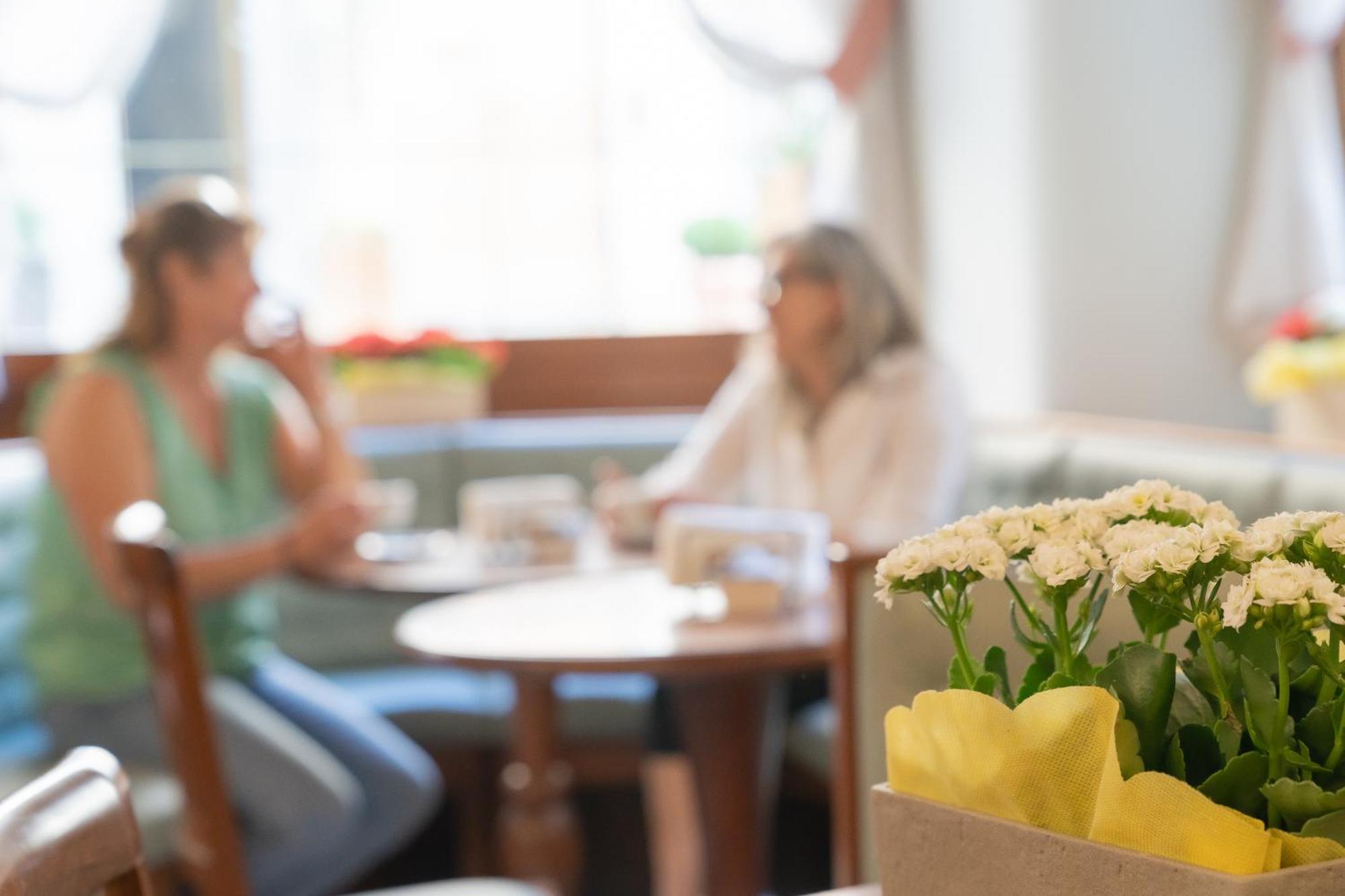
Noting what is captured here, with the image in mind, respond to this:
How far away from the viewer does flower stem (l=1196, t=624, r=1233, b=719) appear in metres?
0.71

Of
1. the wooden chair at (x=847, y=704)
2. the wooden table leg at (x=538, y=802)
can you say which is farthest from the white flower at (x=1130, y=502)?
the wooden table leg at (x=538, y=802)

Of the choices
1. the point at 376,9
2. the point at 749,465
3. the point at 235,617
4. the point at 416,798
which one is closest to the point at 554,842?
the point at 416,798

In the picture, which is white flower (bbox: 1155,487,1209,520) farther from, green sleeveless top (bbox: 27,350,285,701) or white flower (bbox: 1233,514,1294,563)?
green sleeveless top (bbox: 27,350,285,701)

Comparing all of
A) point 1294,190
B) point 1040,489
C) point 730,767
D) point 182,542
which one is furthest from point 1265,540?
point 1294,190

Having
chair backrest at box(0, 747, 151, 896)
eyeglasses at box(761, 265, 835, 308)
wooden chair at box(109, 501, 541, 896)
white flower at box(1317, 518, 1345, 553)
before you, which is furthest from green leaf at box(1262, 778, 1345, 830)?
eyeglasses at box(761, 265, 835, 308)

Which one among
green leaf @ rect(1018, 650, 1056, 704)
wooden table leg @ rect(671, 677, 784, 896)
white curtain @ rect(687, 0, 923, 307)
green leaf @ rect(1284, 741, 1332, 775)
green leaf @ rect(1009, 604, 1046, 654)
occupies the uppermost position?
white curtain @ rect(687, 0, 923, 307)

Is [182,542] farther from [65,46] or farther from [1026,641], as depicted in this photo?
[1026,641]

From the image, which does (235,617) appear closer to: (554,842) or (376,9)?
(554,842)

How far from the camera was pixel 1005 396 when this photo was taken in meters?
4.23

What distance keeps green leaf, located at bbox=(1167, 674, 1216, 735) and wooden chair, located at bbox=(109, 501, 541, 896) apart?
1.52 metres

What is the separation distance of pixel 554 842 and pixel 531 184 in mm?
2813

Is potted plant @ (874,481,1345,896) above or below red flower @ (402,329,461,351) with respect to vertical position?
below

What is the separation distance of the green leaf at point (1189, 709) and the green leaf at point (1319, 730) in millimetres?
42

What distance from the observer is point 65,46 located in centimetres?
468
